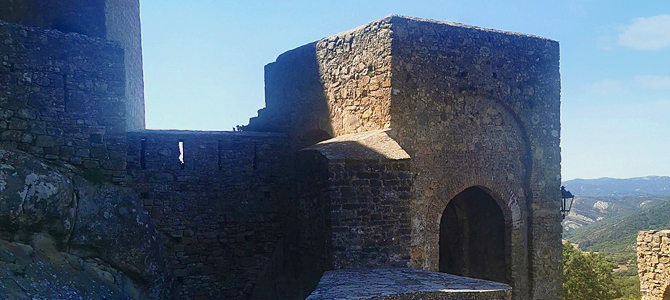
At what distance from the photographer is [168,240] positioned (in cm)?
930

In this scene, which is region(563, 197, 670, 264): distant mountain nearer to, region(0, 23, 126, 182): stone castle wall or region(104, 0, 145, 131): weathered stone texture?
region(104, 0, 145, 131): weathered stone texture

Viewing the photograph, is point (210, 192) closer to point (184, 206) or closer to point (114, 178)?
point (184, 206)

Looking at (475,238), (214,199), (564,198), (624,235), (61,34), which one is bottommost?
(624,235)

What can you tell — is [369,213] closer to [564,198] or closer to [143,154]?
[143,154]

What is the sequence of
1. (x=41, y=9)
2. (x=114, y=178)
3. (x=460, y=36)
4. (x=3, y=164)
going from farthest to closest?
(x=41, y=9) < (x=460, y=36) < (x=114, y=178) < (x=3, y=164)

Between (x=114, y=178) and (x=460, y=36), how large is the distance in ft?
20.4

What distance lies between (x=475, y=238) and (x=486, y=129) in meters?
2.37

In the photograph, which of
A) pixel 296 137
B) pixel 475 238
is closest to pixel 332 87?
pixel 296 137

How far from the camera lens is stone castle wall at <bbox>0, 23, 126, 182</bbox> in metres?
7.76

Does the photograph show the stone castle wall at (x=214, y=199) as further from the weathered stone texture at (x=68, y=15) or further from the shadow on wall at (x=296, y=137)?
the weathered stone texture at (x=68, y=15)

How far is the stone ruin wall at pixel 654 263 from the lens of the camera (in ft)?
44.9

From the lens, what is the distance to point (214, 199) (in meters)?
9.74

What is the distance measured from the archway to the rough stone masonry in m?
0.03

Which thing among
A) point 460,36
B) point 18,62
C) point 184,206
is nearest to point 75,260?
point 184,206
